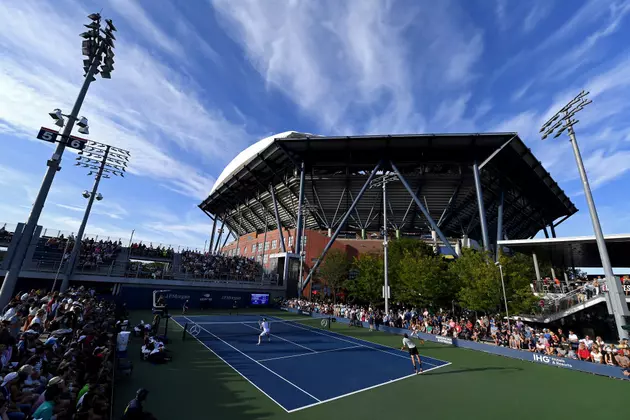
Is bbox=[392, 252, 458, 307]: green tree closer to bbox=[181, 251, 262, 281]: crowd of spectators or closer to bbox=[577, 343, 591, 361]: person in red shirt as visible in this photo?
bbox=[577, 343, 591, 361]: person in red shirt

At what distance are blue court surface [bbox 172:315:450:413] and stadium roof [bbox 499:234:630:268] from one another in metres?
17.9

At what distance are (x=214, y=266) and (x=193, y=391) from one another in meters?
30.6

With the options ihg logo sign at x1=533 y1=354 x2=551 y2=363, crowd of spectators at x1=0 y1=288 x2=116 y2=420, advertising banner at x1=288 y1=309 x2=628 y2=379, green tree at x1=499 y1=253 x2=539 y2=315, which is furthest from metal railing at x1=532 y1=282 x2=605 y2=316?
crowd of spectators at x1=0 y1=288 x2=116 y2=420

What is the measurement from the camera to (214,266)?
37906 millimetres

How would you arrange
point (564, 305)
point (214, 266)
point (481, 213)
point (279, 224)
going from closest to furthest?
point (564, 305) → point (481, 213) → point (214, 266) → point (279, 224)

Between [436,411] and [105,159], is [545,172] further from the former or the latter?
[105,159]

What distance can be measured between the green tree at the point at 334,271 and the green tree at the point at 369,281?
2.62 meters

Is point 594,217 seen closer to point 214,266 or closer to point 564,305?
point 564,305

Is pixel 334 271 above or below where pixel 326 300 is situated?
above

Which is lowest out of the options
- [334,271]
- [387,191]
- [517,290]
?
[517,290]

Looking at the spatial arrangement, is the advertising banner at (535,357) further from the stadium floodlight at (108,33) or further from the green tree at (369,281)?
the stadium floodlight at (108,33)

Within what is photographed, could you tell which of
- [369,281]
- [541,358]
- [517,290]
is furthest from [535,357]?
[369,281]

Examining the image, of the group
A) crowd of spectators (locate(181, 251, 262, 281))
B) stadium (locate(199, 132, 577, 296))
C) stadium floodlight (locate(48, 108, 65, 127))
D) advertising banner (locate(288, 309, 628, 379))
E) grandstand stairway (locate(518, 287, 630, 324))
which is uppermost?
stadium (locate(199, 132, 577, 296))

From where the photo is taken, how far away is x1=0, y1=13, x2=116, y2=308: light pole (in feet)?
31.7
